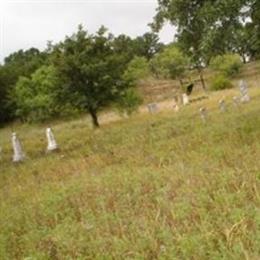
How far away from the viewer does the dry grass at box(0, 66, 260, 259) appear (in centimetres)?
695

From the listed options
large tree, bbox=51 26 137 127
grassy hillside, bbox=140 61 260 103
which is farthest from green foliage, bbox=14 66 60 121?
large tree, bbox=51 26 137 127

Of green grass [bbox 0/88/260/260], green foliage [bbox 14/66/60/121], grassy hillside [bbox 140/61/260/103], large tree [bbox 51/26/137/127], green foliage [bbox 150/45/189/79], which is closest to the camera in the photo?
green grass [bbox 0/88/260/260]

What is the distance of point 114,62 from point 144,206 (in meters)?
27.4

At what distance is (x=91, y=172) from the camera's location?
14414mm

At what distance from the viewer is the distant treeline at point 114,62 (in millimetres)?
16891

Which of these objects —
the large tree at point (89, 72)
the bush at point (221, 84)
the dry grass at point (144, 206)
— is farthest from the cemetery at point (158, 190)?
the bush at point (221, 84)

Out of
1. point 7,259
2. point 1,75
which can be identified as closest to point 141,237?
point 7,259

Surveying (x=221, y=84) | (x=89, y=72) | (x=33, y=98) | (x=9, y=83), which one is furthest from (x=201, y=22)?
(x=9, y=83)

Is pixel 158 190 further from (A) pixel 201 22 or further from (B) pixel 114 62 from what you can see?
(B) pixel 114 62

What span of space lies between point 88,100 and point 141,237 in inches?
1113

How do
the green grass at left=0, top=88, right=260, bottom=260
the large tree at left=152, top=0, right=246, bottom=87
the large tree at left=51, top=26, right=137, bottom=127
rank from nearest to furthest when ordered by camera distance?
the green grass at left=0, top=88, right=260, bottom=260, the large tree at left=152, top=0, right=246, bottom=87, the large tree at left=51, top=26, right=137, bottom=127

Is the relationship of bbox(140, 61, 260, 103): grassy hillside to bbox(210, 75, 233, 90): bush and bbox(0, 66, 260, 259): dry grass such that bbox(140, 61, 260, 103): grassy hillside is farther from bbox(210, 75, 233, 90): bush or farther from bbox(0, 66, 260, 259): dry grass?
bbox(0, 66, 260, 259): dry grass

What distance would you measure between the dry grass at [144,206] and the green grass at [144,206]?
17mm

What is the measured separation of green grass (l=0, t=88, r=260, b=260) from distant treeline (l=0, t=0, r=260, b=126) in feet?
11.0
